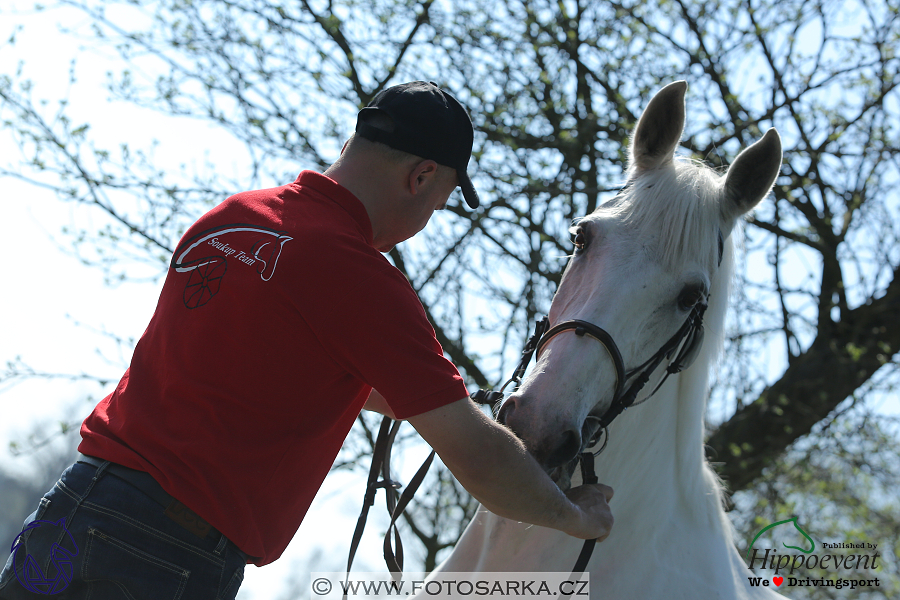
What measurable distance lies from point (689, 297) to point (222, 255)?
1432 mm

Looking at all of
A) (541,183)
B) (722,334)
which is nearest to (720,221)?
(722,334)

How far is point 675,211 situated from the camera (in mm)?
2125

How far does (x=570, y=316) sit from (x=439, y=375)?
27.5 inches

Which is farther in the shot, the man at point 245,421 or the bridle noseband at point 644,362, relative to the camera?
the bridle noseband at point 644,362

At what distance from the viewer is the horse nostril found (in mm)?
1726

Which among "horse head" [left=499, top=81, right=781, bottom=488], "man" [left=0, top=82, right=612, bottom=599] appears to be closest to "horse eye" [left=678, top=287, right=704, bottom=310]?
"horse head" [left=499, top=81, right=781, bottom=488]

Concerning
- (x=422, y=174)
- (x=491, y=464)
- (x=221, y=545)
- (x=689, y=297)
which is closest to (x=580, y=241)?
(x=689, y=297)

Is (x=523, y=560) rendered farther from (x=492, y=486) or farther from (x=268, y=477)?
(x=268, y=477)

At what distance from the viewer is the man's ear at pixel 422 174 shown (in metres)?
1.70

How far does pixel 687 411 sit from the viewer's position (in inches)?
91.7

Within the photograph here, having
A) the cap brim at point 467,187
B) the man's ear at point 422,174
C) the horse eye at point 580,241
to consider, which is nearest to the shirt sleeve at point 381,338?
the man's ear at point 422,174

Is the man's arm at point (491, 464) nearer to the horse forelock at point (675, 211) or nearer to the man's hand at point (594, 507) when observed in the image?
the man's hand at point (594, 507)

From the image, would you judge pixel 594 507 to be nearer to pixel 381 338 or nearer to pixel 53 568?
pixel 381 338


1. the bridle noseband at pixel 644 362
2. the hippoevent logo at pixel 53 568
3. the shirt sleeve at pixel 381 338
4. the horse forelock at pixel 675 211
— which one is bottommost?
the hippoevent logo at pixel 53 568
